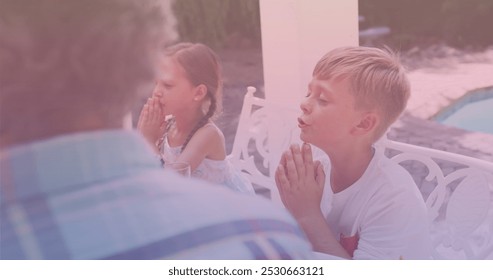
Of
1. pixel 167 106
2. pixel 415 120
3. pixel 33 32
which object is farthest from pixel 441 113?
pixel 33 32

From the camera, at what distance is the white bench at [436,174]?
1.68m

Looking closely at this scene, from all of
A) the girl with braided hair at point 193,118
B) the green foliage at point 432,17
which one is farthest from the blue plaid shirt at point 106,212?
the green foliage at point 432,17

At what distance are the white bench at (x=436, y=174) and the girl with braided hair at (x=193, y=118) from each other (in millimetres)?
52

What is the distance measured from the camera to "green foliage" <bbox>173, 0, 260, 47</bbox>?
1656mm

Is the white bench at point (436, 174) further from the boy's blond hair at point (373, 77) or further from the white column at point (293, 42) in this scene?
the boy's blond hair at point (373, 77)

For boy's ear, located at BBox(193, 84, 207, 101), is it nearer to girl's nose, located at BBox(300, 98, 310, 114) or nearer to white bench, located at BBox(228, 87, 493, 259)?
white bench, located at BBox(228, 87, 493, 259)

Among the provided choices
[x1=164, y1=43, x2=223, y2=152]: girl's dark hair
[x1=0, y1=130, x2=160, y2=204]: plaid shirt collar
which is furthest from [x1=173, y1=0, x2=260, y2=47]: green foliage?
[x1=0, y1=130, x2=160, y2=204]: plaid shirt collar

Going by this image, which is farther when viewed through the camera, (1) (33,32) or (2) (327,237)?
(2) (327,237)

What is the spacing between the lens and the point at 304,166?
1.65 m

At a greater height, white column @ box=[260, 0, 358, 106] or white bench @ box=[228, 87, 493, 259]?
white column @ box=[260, 0, 358, 106]

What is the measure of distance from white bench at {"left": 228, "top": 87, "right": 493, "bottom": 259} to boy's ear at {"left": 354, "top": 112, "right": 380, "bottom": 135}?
0.10 meters

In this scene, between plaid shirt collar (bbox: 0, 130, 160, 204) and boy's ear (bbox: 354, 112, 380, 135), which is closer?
plaid shirt collar (bbox: 0, 130, 160, 204)
